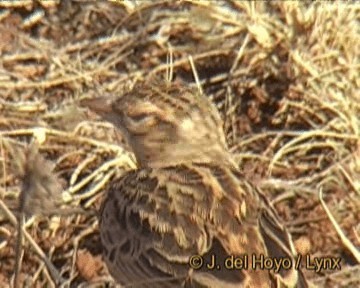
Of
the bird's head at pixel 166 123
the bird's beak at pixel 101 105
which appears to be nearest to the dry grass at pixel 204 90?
the bird's beak at pixel 101 105

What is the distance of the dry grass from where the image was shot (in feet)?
21.8

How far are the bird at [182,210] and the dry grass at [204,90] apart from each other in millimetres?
662

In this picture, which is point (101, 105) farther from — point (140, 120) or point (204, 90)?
point (204, 90)

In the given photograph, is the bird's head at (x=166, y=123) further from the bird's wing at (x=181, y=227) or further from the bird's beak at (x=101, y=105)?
the bird's wing at (x=181, y=227)

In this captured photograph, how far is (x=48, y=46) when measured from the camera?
25.0ft

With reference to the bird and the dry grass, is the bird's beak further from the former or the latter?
the dry grass

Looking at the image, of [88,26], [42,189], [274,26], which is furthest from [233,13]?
[42,189]

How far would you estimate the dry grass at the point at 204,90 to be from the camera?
21.8 ft

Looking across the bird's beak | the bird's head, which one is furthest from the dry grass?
the bird's head

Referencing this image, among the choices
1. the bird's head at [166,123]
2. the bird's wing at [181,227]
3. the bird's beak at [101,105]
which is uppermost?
the bird's beak at [101,105]

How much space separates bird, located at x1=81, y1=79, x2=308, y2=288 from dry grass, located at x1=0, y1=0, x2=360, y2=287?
0.66 metres

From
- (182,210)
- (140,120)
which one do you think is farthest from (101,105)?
(182,210)

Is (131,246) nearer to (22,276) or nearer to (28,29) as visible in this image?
(22,276)

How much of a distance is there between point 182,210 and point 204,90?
1949 mm
